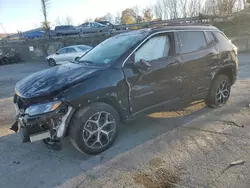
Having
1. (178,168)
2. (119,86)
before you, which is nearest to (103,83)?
(119,86)

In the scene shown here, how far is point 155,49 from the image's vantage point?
13.0ft

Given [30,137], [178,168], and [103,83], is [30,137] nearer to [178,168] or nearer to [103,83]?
[103,83]

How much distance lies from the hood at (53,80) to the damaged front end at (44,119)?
15cm

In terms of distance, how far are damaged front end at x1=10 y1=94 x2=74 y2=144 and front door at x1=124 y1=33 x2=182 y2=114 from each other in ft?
3.57

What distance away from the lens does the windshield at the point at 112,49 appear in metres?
3.78

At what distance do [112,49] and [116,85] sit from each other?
0.91m

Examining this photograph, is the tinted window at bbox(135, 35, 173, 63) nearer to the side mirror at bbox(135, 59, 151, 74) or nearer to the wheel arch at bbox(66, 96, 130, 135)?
the side mirror at bbox(135, 59, 151, 74)

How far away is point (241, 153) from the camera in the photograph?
10.6ft

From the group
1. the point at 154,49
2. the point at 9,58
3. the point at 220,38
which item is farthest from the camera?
the point at 9,58

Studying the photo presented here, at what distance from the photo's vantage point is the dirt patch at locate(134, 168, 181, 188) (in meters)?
2.71

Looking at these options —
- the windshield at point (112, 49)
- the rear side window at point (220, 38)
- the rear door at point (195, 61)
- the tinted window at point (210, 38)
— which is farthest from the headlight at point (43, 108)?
the rear side window at point (220, 38)

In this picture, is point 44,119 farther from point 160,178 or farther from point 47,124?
point 160,178

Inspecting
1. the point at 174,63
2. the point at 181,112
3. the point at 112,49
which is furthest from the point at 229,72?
the point at 112,49

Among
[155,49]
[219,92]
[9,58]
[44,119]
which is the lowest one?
[9,58]
